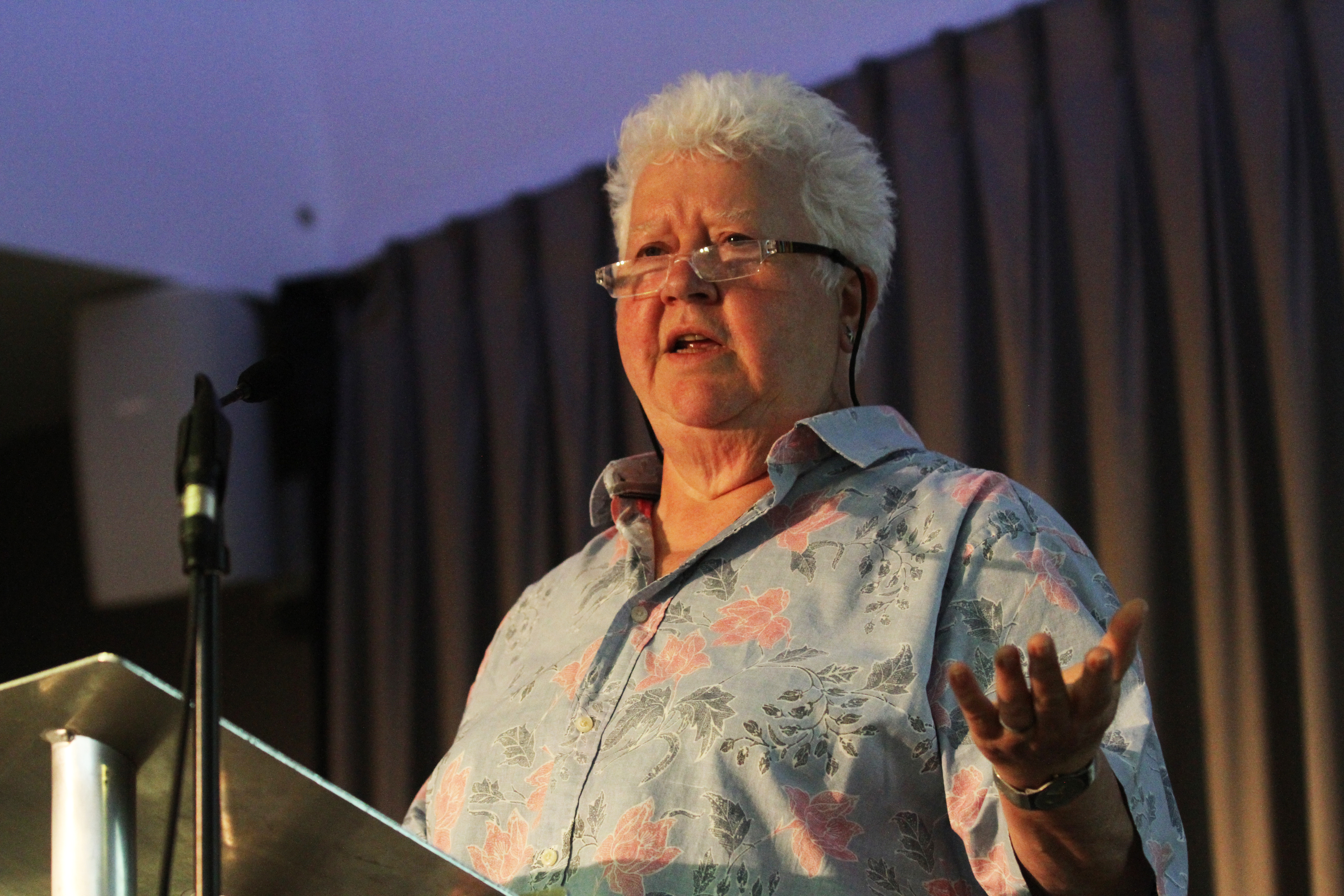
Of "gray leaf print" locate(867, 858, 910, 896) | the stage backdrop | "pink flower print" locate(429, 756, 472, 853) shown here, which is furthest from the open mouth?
the stage backdrop

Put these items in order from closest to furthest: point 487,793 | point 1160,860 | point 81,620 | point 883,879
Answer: point 1160,860
point 883,879
point 487,793
point 81,620

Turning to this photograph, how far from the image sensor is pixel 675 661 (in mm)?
1427

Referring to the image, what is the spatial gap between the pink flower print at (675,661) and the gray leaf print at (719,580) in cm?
6

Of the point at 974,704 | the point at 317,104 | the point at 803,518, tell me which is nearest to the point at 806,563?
the point at 803,518

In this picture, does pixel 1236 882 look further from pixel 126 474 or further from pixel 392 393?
pixel 126 474

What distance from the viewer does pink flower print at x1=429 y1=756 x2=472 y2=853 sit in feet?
4.91

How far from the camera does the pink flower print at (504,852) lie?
139 cm

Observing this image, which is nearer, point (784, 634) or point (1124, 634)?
point (1124, 634)

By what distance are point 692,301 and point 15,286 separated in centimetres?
238

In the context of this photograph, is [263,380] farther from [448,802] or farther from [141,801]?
[448,802]

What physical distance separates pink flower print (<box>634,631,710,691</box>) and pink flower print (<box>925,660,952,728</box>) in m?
0.23

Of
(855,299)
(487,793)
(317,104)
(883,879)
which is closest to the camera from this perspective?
(883,879)

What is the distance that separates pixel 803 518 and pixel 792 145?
48 cm

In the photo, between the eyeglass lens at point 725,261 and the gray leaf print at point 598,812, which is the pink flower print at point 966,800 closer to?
the gray leaf print at point 598,812
